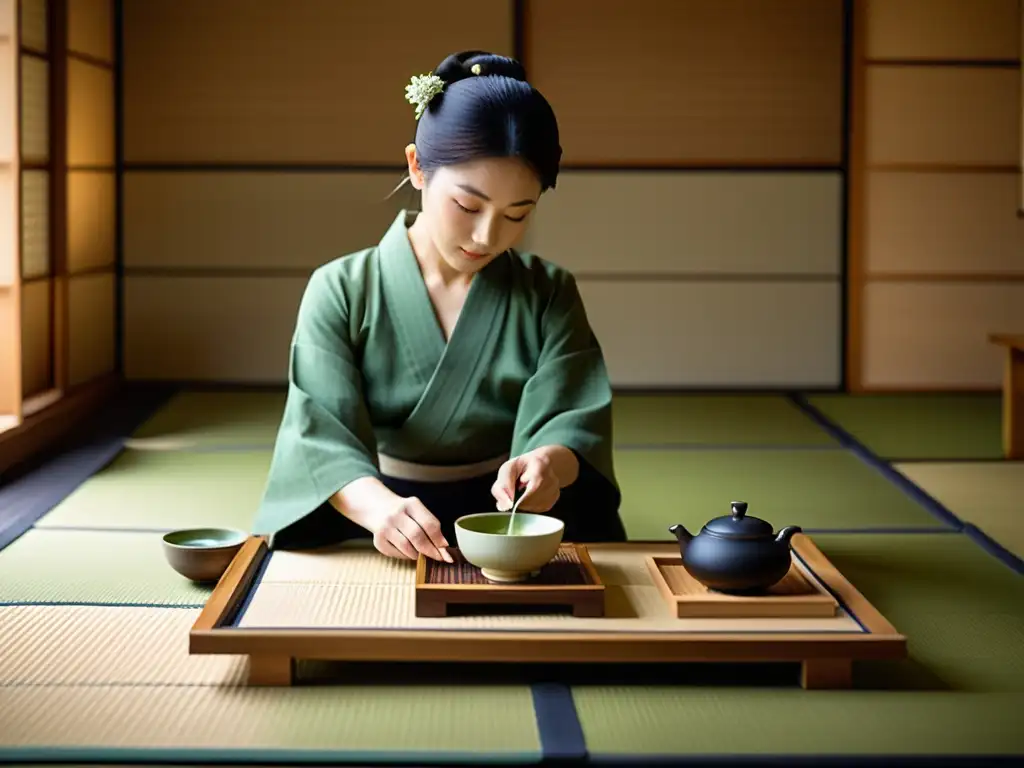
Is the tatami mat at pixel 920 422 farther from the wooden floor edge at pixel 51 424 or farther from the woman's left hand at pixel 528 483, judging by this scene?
the wooden floor edge at pixel 51 424

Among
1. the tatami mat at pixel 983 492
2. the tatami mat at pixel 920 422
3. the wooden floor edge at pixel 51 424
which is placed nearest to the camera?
the tatami mat at pixel 983 492

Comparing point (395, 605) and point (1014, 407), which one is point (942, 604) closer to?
point (395, 605)

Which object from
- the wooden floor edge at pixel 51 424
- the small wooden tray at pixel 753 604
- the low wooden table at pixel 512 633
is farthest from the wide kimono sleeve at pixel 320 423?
the wooden floor edge at pixel 51 424

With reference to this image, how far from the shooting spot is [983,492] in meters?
4.00

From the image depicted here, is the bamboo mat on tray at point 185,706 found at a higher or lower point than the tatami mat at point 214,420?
lower

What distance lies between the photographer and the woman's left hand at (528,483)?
2.47m

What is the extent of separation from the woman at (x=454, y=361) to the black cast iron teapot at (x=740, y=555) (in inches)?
13.9

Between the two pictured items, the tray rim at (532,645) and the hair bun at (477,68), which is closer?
the tray rim at (532,645)

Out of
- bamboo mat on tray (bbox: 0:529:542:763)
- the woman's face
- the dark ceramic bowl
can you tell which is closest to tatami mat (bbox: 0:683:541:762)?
bamboo mat on tray (bbox: 0:529:542:763)

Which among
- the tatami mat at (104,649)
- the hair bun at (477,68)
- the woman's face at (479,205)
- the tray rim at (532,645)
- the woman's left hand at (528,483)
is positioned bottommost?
the tatami mat at (104,649)

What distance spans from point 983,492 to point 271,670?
8.20 ft

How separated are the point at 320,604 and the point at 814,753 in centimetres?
84

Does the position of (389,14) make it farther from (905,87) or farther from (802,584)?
(802,584)

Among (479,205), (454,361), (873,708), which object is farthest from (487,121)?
(873,708)
